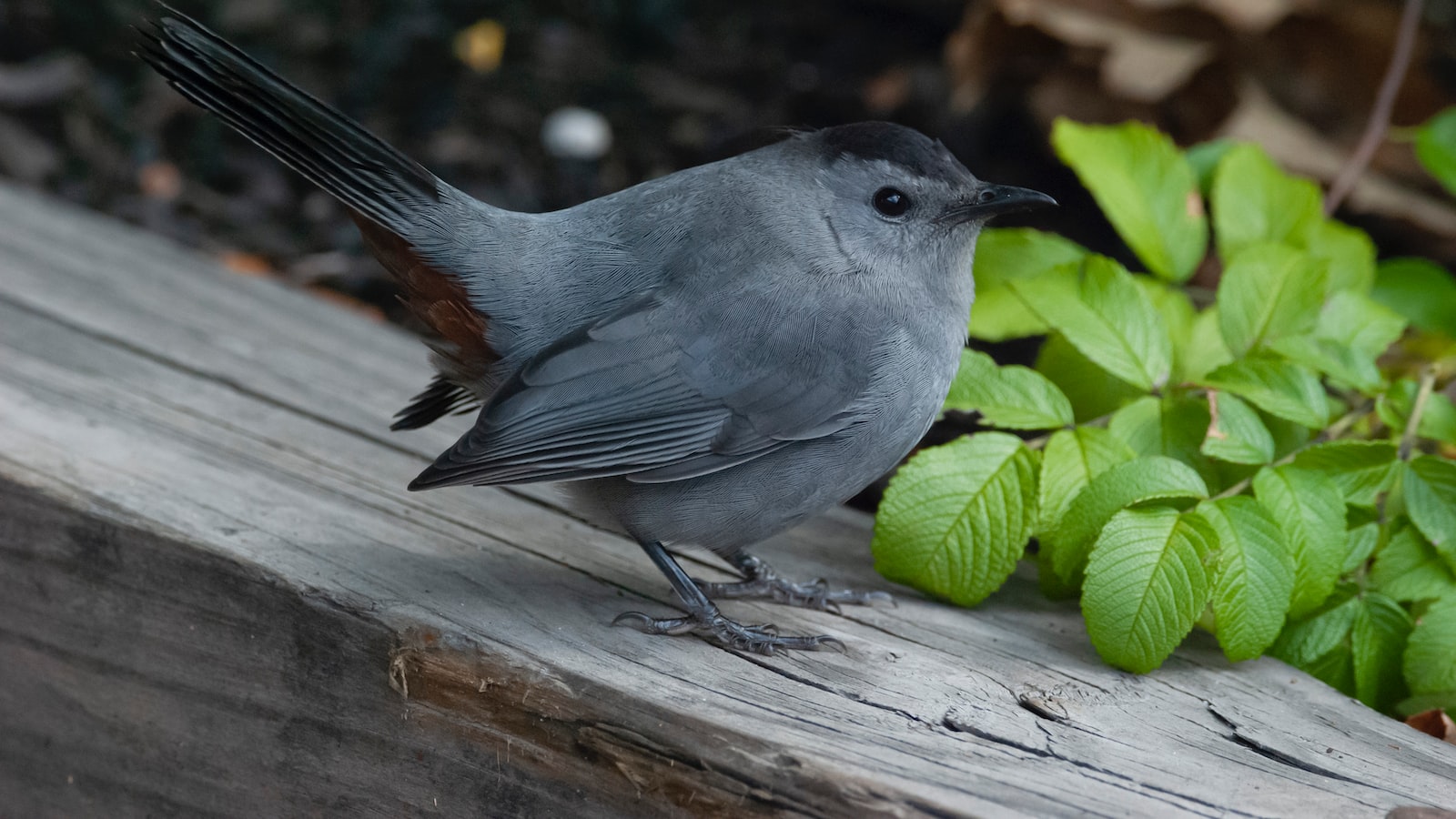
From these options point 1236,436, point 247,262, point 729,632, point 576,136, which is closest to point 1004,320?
point 1236,436

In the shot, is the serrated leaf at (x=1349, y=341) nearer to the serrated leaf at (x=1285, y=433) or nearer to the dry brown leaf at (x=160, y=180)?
the serrated leaf at (x=1285, y=433)

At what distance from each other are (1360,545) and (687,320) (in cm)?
134

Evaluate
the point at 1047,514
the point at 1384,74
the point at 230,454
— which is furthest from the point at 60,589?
the point at 1384,74

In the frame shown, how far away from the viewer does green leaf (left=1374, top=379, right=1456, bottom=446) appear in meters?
2.54

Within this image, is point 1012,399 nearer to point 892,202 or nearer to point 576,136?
point 892,202

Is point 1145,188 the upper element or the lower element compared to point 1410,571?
upper

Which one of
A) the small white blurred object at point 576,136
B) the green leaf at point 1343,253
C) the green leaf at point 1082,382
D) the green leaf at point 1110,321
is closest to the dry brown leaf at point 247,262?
the small white blurred object at point 576,136

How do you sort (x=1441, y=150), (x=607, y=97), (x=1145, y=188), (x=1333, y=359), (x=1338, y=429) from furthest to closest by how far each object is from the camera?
(x=607, y=97), (x=1441, y=150), (x=1145, y=188), (x=1338, y=429), (x=1333, y=359)

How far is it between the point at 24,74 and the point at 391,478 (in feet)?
11.0

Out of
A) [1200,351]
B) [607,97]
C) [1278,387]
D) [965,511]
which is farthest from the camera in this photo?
[607,97]

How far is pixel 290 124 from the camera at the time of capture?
2086mm

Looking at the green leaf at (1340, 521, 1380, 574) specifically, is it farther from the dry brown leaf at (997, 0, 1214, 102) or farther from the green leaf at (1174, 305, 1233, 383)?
the dry brown leaf at (997, 0, 1214, 102)

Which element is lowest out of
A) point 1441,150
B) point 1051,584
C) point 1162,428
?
point 1051,584

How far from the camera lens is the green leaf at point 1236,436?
91.4 inches
